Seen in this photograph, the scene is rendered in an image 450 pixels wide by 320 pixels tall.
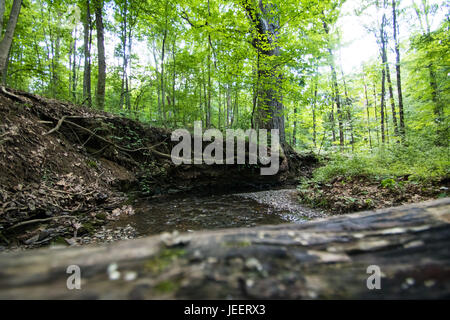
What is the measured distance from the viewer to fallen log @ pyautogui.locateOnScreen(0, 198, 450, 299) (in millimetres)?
584

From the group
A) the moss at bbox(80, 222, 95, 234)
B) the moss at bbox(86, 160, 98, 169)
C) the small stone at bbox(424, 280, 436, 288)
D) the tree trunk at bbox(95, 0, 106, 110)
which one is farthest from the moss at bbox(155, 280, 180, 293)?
the tree trunk at bbox(95, 0, 106, 110)

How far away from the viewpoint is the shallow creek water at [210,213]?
166 inches

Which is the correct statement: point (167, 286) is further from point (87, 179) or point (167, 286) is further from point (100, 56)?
point (100, 56)

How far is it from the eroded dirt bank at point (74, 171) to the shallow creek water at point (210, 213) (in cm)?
49

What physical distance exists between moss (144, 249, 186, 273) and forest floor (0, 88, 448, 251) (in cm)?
349

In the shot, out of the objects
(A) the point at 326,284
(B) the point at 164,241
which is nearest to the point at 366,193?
(A) the point at 326,284

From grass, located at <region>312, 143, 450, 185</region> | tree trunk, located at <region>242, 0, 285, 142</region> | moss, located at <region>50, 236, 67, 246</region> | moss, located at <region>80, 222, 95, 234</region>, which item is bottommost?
moss, located at <region>50, 236, 67, 246</region>

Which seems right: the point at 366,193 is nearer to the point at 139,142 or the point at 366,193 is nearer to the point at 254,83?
the point at 254,83

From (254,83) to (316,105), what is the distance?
15.6ft

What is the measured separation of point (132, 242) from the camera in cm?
79

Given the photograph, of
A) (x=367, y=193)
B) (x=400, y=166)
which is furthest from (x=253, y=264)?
(x=400, y=166)

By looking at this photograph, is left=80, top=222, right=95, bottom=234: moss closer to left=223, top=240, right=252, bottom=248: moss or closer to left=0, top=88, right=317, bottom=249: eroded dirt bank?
left=0, top=88, right=317, bottom=249: eroded dirt bank

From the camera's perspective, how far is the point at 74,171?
493 centimetres

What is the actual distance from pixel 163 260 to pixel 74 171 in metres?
5.60
